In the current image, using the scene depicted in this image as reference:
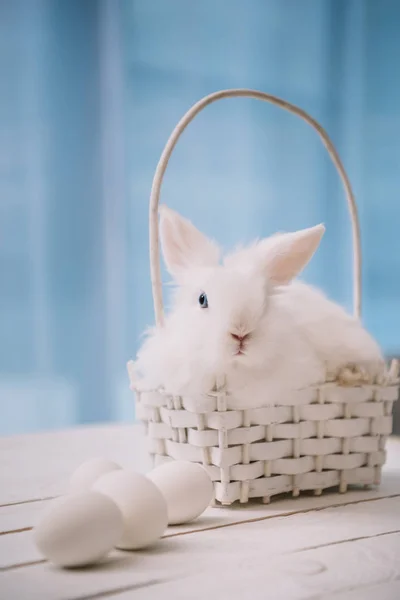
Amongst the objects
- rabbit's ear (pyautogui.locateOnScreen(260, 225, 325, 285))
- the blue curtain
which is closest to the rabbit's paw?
rabbit's ear (pyautogui.locateOnScreen(260, 225, 325, 285))

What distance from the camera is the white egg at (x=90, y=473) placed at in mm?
899

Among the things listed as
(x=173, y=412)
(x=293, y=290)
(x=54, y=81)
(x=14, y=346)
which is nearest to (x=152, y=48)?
(x=54, y=81)

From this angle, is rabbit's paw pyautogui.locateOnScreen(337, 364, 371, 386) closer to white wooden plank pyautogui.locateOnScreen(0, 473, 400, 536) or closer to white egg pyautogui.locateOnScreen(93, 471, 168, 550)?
white wooden plank pyautogui.locateOnScreen(0, 473, 400, 536)

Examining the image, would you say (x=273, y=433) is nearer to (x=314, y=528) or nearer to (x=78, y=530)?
(x=314, y=528)

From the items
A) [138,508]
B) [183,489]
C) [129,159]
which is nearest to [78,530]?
[138,508]

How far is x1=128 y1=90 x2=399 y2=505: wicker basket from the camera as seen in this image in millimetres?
961

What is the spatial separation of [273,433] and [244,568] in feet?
0.89

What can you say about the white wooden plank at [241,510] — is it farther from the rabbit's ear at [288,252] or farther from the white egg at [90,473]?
the rabbit's ear at [288,252]

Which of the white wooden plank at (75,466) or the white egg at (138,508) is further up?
the white egg at (138,508)

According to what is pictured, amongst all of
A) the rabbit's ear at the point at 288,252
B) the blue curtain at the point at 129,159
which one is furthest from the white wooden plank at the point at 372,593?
the blue curtain at the point at 129,159

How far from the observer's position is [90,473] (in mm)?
909

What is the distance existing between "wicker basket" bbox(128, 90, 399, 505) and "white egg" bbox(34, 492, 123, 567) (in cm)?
26

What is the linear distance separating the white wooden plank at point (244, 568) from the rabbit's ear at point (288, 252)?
1.19 feet

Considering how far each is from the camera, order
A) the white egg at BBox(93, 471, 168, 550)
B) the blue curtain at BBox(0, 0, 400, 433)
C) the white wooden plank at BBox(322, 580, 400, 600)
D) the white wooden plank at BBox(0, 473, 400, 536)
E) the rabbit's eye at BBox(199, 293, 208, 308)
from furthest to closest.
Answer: the blue curtain at BBox(0, 0, 400, 433) < the rabbit's eye at BBox(199, 293, 208, 308) < the white wooden plank at BBox(0, 473, 400, 536) < the white egg at BBox(93, 471, 168, 550) < the white wooden plank at BBox(322, 580, 400, 600)
